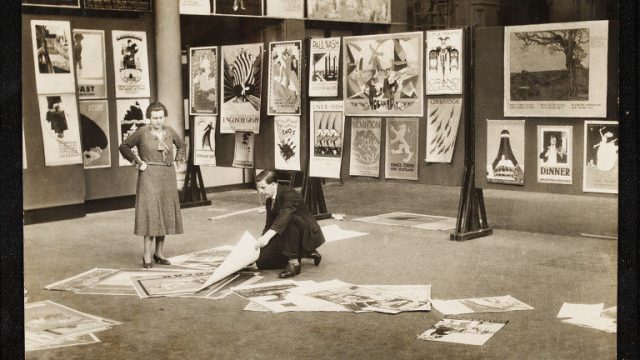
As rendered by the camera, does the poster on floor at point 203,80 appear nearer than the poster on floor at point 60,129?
No

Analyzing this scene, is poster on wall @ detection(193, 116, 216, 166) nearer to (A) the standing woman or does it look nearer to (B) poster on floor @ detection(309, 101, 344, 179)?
(B) poster on floor @ detection(309, 101, 344, 179)

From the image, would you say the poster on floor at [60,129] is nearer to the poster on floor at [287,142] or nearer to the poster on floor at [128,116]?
the poster on floor at [128,116]

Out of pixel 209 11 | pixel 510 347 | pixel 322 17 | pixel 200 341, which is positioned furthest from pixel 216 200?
pixel 510 347

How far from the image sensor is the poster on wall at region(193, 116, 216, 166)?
10.6 metres

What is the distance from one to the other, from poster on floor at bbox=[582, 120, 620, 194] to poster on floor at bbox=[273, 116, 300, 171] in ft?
11.7

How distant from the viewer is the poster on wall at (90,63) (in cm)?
993

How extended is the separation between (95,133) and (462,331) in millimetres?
6857

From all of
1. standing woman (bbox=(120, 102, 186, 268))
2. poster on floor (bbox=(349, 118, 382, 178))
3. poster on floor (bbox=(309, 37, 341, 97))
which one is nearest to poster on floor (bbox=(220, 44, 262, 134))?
poster on floor (bbox=(309, 37, 341, 97))

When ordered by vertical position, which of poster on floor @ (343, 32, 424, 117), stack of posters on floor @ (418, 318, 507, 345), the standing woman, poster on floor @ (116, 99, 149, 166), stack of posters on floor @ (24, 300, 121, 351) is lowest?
stack of posters on floor @ (24, 300, 121, 351)

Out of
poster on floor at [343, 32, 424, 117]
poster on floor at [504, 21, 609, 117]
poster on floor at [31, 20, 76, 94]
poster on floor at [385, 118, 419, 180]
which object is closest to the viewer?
poster on floor at [504, 21, 609, 117]

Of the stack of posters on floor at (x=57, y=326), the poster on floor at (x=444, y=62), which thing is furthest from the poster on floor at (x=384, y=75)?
the stack of posters on floor at (x=57, y=326)

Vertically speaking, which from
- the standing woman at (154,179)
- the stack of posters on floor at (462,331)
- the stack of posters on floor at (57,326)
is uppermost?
the standing woman at (154,179)

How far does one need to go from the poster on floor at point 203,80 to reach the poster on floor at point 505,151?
13.5 feet

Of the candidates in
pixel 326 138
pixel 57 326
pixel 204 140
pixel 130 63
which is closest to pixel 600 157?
pixel 326 138
